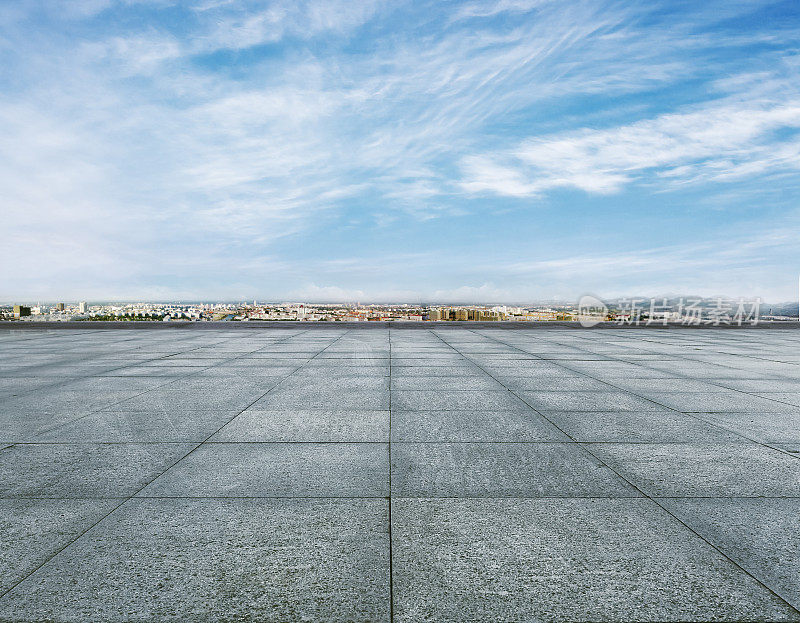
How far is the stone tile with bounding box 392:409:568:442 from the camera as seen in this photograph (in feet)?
17.2

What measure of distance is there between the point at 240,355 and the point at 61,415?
6016 millimetres

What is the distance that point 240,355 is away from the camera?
12.1 meters

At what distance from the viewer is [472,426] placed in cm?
566

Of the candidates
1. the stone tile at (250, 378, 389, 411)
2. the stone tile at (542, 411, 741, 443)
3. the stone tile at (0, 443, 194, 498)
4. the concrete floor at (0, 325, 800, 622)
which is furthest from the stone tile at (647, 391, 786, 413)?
the stone tile at (0, 443, 194, 498)

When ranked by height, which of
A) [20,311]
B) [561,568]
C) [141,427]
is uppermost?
[20,311]

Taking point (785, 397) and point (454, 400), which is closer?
point (454, 400)

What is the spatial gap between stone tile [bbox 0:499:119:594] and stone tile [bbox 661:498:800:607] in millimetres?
4278

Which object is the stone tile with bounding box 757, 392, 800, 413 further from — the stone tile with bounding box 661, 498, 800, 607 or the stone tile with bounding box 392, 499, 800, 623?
the stone tile with bounding box 392, 499, 800, 623

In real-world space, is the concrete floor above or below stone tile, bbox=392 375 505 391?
below

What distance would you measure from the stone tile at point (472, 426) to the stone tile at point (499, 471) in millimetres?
235

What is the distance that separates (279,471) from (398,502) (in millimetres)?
1246

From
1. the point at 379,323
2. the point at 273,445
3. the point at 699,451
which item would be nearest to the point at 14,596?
the point at 273,445

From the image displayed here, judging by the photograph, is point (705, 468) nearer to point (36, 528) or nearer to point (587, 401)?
point (587, 401)

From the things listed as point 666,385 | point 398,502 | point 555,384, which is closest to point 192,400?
point 398,502
